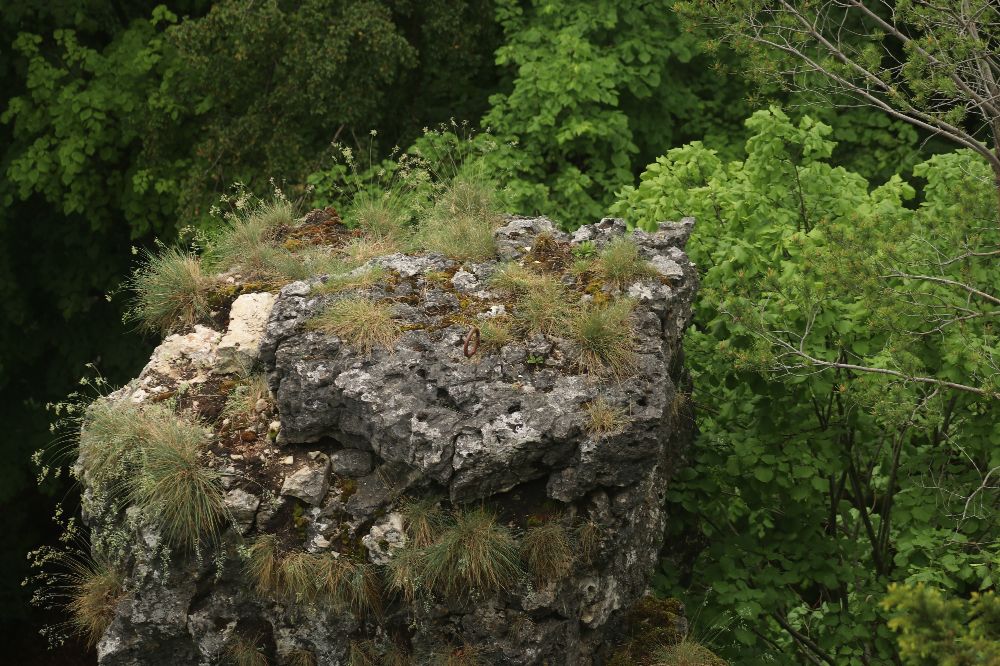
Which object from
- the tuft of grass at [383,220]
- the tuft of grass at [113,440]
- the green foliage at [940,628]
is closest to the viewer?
the green foliage at [940,628]

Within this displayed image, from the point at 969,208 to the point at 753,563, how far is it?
2941 mm

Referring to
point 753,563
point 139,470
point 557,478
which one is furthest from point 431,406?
point 753,563

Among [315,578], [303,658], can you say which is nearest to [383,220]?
[315,578]

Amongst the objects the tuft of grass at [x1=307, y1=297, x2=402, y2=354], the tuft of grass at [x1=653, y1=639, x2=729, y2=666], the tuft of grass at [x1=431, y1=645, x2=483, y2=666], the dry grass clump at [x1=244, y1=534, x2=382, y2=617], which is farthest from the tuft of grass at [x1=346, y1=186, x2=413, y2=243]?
the tuft of grass at [x1=653, y1=639, x2=729, y2=666]

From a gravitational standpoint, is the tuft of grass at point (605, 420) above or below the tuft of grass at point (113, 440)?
below

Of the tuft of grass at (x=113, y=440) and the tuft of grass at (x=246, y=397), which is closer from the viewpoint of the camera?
the tuft of grass at (x=113, y=440)

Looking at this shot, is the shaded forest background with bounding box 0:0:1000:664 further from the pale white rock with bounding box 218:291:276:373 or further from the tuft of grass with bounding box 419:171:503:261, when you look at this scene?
the tuft of grass with bounding box 419:171:503:261

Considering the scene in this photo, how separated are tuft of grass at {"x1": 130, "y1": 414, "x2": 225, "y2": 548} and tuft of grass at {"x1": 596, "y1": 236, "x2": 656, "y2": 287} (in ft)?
8.88

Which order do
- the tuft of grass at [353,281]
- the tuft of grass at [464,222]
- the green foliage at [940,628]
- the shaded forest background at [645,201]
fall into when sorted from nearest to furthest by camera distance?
the green foliage at [940,628] < the tuft of grass at [353,281] < the tuft of grass at [464,222] < the shaded forest background at [645,201]

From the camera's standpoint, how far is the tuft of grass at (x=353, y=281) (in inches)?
269

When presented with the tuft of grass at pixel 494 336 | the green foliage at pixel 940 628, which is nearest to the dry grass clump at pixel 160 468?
the tuft of grass at pixel 494 336

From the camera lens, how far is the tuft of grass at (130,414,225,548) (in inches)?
235

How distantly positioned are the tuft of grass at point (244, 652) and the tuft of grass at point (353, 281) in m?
2.12

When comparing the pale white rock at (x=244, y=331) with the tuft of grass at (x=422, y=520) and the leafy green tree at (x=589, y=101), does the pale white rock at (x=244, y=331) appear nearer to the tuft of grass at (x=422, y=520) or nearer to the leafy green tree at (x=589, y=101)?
the tuft of grass at (x=422, y=520)
